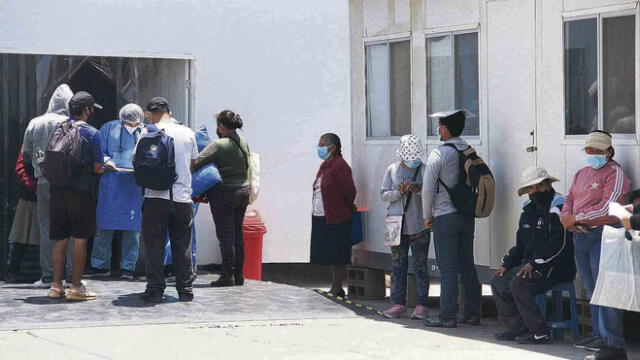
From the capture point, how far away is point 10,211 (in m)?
13.6

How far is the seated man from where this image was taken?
10.3 metres

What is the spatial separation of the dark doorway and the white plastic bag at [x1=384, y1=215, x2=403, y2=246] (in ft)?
13.0

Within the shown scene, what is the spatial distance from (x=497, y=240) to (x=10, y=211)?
5.20 m

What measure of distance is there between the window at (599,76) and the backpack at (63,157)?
423cm

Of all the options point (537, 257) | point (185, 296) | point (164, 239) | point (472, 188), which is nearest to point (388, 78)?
point (472, 188)

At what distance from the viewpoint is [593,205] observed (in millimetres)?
9992

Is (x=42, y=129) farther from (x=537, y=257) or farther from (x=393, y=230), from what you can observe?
(x=537, y=257)

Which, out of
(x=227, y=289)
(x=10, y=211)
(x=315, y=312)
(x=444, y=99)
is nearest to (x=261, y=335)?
(x=315, y=312)

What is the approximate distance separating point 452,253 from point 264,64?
4.45m

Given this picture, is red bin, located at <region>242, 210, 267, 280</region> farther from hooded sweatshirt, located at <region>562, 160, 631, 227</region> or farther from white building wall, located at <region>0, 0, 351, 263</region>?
hooded sweatshirt, located at <region>562, 160, 631, 227</region>

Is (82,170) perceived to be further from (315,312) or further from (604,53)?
(604,53)

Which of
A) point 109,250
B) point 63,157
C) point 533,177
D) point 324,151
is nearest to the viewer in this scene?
point 533,177

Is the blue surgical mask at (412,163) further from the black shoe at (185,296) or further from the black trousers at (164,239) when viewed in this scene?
the black shoe at (185,296)

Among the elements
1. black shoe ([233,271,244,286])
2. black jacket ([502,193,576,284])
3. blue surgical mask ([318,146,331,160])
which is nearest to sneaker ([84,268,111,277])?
black shoe ([233,271,244,286])
